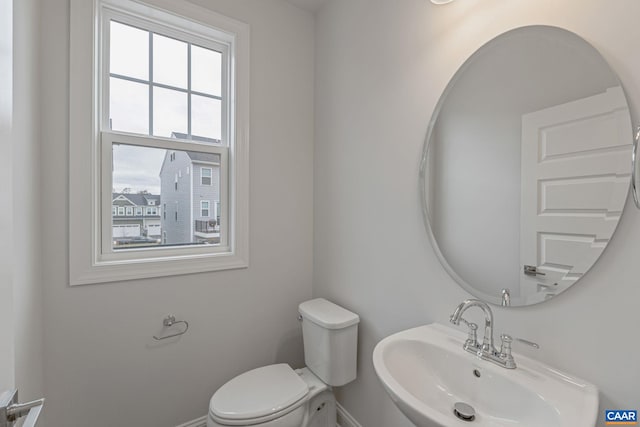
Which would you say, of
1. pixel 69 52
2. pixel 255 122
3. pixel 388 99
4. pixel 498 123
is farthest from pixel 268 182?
pixel 498 123

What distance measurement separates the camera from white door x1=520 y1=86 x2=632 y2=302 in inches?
31.3

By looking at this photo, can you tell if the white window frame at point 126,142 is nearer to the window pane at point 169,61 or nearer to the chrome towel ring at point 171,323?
the window pane at point 169,61

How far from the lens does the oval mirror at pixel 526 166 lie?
2.69ft

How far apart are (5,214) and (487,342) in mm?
1327

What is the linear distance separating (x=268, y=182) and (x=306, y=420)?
4.23 feet

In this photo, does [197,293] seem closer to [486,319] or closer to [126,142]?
[126,142]

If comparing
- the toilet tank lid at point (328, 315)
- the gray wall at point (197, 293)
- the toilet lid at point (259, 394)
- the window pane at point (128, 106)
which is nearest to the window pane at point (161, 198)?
the window pane at point (128, 106)

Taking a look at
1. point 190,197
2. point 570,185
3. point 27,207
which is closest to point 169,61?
point 190,197

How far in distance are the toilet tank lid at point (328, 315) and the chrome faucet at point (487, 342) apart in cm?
62

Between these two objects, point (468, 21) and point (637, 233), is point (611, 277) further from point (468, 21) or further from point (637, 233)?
point (468, 21)

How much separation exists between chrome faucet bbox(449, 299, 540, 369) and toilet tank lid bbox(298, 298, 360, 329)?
2.04ft

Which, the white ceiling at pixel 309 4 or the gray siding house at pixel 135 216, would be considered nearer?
the gray siding house at pixel 135 216

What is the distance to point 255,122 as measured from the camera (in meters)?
1.79

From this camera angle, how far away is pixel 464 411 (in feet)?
3.06
